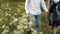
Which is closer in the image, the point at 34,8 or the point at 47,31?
the point at 34,8

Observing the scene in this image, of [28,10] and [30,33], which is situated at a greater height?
[28,10]

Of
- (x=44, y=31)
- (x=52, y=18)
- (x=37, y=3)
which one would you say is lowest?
(x=44, y=31)

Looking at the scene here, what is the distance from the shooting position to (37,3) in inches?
223

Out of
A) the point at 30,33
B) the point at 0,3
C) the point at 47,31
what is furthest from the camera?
the point at 0,3

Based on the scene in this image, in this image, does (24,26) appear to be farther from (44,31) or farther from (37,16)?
(44,31)

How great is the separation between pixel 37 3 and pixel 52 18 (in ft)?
2.07

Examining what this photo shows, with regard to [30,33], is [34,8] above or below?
above

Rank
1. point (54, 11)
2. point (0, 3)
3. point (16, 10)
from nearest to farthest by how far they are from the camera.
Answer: point (54, 11) → point (16, 10) → point (0, 3)

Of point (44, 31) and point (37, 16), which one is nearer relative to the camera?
point (37, 16)

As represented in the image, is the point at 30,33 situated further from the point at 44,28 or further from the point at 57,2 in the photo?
the point at 44,28

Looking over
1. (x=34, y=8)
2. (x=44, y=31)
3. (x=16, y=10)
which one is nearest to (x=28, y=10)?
(x=34, y=8)

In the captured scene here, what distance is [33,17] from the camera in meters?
5.79

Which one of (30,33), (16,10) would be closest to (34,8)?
(30,33)

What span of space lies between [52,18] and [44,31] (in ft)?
3.88
